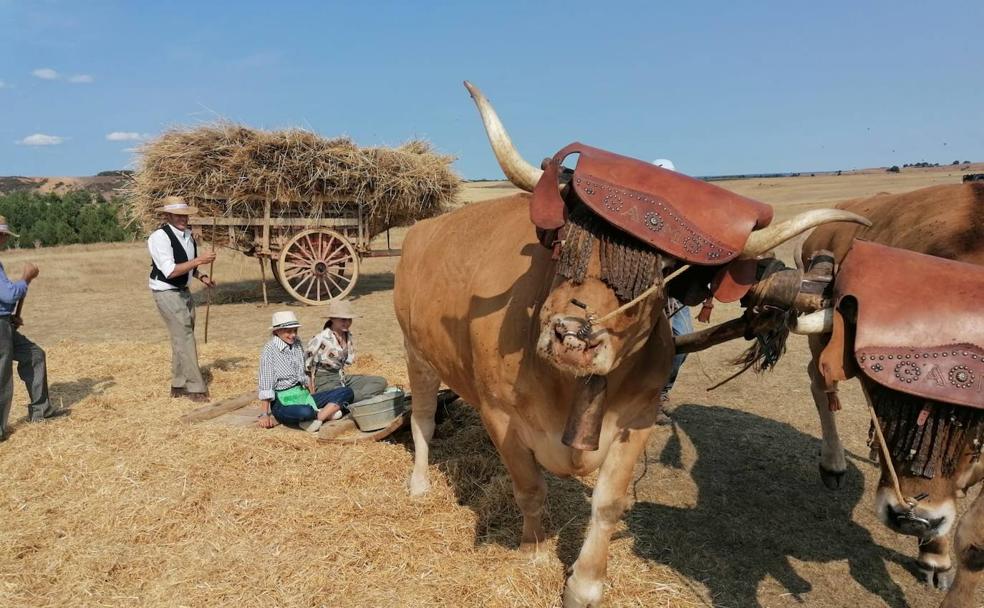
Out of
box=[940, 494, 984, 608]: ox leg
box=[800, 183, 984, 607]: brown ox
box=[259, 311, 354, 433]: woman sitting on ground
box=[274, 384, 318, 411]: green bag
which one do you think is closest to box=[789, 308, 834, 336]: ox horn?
box=[800, 183, 984, 607]: brown ox

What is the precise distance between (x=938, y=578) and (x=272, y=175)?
10.6m

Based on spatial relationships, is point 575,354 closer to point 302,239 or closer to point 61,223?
point 302,239

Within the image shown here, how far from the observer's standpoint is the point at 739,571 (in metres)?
3.57

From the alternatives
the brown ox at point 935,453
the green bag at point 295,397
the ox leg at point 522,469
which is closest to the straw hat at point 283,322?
the green bag at point 295,397

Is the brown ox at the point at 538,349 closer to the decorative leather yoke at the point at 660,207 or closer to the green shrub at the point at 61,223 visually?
the decorative leather yoke at the point at 660,207

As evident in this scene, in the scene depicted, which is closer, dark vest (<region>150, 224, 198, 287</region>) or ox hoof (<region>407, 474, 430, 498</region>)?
ox hoof (<region>407, 474, 430, 498</region>)

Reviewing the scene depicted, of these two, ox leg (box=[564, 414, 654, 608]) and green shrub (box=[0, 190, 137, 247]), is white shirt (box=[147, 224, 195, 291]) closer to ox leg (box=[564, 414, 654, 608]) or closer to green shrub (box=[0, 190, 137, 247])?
ox leg (box=[564, 414, 654, 608])

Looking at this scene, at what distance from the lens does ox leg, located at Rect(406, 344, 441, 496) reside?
454 centimetres

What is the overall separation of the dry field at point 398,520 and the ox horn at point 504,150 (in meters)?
2.04

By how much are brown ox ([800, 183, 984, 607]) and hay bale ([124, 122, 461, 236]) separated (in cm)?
898

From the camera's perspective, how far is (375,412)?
17.1 ft

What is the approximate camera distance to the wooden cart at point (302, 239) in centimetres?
1163

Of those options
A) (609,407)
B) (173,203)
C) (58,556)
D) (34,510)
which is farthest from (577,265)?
(173,203)

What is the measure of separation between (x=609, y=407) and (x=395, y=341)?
22.5 ft
